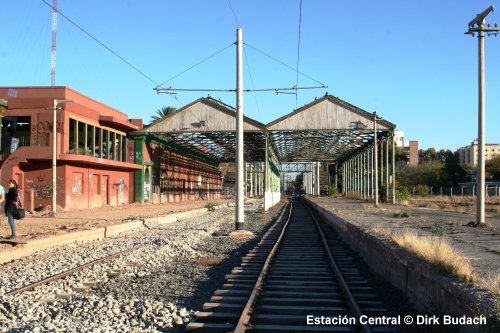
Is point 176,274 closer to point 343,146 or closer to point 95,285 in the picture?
point 95,285

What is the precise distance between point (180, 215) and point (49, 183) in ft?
28.5

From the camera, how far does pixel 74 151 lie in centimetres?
3469

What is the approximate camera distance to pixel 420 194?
7619 centimetres

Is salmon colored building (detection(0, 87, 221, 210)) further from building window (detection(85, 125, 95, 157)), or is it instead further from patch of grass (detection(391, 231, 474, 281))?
patch of grass (detection(391, 231, 474, 281))

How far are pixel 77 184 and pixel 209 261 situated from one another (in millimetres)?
24021

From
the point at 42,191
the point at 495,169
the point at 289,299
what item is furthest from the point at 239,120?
the point at 495,169

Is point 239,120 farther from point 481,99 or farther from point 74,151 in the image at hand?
point 74,151

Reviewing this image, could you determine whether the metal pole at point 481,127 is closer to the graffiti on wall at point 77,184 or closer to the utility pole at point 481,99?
the utility pole at point 481,99

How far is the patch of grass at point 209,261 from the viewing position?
13.6 metres

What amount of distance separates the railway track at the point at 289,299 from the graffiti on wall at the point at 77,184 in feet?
78.1

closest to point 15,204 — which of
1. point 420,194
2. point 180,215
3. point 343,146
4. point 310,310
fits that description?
point 310,310

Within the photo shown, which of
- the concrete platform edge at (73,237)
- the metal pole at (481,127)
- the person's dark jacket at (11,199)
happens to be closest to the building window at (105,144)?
the concrete platform edge at (73,237)

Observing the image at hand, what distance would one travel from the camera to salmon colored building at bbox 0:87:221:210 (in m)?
32.8

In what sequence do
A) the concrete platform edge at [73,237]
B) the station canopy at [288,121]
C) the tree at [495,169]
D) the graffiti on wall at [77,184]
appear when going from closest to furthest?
the concrete platform edge at [73,237] < the graffiti on wall at [77,184] < the station canopy at [288,121] < the tree at [495,169]
